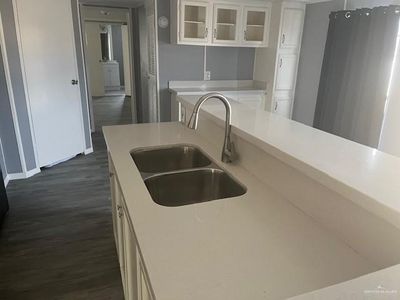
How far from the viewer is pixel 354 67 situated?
3.49m

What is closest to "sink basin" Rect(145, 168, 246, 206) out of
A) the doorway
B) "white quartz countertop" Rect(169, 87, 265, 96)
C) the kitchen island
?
the kitchen island

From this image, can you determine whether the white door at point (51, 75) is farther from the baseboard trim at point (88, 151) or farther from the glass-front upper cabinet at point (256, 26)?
the glass-front upper cabinet at point (256, 26)

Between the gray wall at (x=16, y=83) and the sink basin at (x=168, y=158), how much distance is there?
7.31 ft

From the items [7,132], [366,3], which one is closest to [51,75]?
[7,132]

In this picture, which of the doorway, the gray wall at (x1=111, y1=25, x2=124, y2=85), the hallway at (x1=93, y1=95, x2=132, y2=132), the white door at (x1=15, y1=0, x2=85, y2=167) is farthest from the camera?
the gray wall at (x1=111, y1=25, x2=124, y2=85)

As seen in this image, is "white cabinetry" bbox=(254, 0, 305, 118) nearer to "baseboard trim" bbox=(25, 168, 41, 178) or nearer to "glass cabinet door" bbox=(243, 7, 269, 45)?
"glass cabinet door" bbox=(243, 7, 269, 45)

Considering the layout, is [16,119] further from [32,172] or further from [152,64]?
[152,64]

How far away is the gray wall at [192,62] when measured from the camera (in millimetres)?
4172

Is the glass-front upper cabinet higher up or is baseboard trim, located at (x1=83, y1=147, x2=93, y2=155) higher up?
the glass-front upper cabinet

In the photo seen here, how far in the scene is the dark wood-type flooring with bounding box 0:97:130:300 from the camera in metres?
1.95

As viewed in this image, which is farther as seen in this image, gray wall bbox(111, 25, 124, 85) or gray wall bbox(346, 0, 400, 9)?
gray wall bbox(111, 25, 124, 85)

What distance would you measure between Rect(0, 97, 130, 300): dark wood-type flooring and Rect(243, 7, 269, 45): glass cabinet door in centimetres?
272

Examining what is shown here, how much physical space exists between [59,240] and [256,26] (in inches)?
144

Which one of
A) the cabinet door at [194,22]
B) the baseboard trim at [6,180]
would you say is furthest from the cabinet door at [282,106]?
the baseboard trim at [6,180]
